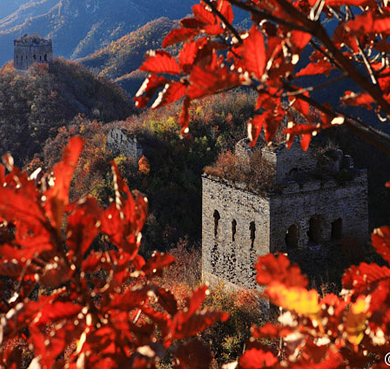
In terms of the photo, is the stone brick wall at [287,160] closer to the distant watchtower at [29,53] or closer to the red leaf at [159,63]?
the red leaf at [159,63]

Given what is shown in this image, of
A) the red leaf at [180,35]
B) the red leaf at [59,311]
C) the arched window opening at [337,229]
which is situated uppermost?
the red leaf at [180,35]

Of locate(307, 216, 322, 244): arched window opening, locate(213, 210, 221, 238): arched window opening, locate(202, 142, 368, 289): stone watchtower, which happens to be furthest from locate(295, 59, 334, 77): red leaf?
locate(213, 210, 221, 238): arched window opening

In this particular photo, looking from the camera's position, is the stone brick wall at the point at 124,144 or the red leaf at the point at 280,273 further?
the stone brick wall at the point at 124,144

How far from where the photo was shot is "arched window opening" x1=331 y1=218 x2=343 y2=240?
39.8ft

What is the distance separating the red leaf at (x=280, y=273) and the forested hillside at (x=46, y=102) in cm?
2579

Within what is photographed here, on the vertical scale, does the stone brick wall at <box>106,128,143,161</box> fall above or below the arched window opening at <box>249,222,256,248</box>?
below

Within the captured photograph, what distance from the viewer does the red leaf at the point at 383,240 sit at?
5.28 feet

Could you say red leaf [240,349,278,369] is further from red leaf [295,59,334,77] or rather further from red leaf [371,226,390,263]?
red leaf [295,59,334,77]

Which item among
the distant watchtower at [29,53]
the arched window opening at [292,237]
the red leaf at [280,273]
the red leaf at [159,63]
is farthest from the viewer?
the distant watchtower at [29,53]

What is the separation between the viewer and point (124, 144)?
22.0 metres

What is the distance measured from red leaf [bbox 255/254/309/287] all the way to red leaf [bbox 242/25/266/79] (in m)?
0.44

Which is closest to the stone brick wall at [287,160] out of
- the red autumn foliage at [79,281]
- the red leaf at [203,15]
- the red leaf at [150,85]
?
the red leaf at [203,15]

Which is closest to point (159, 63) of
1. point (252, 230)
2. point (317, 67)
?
point (317, 67)

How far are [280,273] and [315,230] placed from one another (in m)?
11.1
